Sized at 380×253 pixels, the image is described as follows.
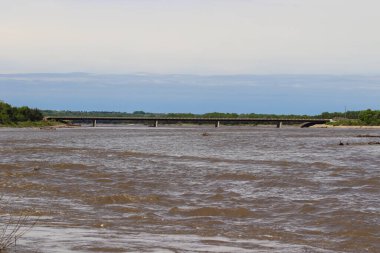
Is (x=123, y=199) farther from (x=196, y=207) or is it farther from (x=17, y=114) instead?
(x=17, y=114)

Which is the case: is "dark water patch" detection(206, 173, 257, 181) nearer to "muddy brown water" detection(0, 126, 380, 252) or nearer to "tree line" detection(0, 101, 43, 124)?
"muddy brown water" detection(0, 126, 380, 252)

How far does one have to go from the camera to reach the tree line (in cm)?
17075

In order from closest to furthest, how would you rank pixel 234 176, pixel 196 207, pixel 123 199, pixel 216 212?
pixel 216 212 < pixel 196 207 < pixel 123 199 < pixel 234 176

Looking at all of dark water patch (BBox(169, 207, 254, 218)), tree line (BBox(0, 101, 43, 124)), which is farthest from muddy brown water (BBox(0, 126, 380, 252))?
tree line (BBox(0, 101, 43, 124))

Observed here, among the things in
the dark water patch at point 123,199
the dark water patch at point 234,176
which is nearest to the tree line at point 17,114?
the dark water patch at point 234,176

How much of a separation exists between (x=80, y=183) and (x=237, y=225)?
12.3m

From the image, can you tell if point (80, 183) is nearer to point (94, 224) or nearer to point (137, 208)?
point (137, 208)

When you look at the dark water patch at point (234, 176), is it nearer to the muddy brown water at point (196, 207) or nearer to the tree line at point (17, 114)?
the muddy brown water at point (196, 207)

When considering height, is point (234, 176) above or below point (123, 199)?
above

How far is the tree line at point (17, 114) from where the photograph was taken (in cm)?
17075

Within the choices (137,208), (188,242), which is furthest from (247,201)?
(188,242)

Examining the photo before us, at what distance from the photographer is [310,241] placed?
14.9 metres

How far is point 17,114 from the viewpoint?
7111 inches

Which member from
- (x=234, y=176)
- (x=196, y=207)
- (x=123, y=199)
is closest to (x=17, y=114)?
(x=234, y=176)
